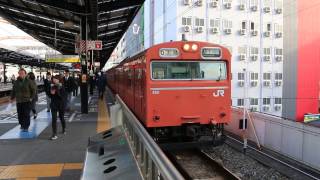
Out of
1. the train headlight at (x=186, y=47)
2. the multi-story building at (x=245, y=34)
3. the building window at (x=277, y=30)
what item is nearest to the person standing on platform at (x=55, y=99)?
the train headlight at (x=186, y=47)

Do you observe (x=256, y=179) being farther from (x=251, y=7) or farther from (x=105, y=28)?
(x=251, y=7)

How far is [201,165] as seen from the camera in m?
10.3

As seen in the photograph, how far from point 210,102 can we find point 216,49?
1314 mm

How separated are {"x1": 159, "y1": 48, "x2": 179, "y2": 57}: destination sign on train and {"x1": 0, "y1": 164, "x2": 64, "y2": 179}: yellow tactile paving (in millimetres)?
3771

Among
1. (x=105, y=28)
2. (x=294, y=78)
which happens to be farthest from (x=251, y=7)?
(x=105, y=28)

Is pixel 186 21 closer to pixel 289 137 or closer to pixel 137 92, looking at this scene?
pixel 137 92

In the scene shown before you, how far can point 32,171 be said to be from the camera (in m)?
7.34

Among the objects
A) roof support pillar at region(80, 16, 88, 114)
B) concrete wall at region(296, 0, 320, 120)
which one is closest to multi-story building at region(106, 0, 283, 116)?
concrete wall at region(296, 0, 320, 120)

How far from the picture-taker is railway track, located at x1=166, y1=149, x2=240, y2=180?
361 inches

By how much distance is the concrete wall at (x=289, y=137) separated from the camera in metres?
9.70

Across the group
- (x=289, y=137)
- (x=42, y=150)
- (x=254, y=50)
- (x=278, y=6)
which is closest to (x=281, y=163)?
(x=289, y=137)

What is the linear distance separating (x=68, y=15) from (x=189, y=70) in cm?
1038

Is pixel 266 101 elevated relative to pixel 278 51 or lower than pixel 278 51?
lower

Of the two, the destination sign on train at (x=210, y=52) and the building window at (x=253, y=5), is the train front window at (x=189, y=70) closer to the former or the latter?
the destination sign on train at (x=210, y=52)
